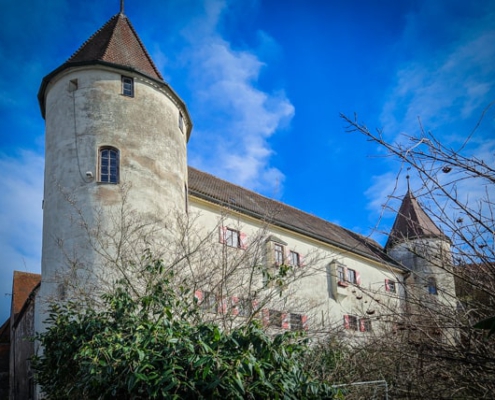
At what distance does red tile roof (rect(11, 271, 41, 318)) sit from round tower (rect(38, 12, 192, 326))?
14.5 m

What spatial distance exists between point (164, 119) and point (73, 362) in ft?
33.2

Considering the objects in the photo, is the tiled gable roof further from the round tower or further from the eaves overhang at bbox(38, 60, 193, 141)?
the eaves overhang at bbox(38, 60, 193, 141)

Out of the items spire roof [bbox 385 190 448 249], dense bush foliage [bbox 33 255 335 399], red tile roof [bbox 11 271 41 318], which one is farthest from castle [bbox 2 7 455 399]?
red tile roof [bbox 11 271 41 318]

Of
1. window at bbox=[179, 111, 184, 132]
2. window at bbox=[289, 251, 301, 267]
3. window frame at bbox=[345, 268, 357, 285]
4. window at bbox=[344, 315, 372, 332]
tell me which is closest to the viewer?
window at bbox=[344, 315, 372, 332]

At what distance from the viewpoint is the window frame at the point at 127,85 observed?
52.0ft

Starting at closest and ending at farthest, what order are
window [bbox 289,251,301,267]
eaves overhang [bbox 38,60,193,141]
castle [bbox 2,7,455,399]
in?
1. castle [bbox 2,7,455,399]
2. eaves overhang [bbox 38,60,193,141]
3. window [bbox 289,251,301,267]

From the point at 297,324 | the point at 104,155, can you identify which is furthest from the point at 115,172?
the point at 297,324

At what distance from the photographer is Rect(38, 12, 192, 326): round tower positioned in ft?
45.5

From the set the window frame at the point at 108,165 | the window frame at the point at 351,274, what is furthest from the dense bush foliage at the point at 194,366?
the window frame at the point at 351,274

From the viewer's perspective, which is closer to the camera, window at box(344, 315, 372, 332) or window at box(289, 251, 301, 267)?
window at box(344, 315, 372, 332)

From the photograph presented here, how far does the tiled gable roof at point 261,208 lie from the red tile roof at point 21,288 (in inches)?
517

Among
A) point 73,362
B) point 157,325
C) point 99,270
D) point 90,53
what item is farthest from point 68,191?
point 157,325

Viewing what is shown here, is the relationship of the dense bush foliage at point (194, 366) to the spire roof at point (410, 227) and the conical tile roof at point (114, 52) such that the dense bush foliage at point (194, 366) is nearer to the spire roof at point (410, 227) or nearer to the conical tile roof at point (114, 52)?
the spire roof at point (410, 227)

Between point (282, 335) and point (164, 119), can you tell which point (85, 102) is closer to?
point (164, 119)
